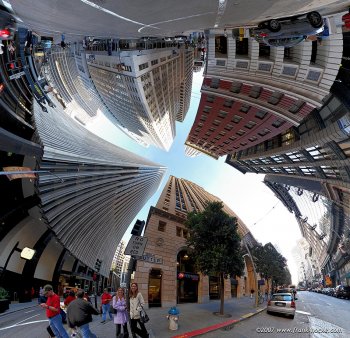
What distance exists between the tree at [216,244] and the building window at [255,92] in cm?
1744

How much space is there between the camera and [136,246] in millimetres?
8453

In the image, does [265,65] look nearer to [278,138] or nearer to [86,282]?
[278,138]

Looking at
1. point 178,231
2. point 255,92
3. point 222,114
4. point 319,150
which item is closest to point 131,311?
point 178,231

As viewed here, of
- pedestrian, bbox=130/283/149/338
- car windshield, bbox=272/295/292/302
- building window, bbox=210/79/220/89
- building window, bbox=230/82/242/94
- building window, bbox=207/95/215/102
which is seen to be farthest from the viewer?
building window, bbox=207/95/215/102

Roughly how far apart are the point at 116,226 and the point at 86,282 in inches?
645

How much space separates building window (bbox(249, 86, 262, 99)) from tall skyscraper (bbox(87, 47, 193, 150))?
43.0m

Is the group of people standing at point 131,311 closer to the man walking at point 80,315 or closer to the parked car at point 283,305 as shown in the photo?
the man walking at point 80,315

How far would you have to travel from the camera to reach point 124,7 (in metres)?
5.25

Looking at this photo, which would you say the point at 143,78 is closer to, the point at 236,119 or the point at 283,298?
the point at 236,119

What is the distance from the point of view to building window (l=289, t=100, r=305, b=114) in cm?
2670

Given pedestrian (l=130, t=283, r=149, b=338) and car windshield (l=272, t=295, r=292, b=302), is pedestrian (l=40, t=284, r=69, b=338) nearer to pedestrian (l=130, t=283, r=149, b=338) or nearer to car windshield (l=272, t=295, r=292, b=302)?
pedestrian (l=130, t=283, r=149, b=338)

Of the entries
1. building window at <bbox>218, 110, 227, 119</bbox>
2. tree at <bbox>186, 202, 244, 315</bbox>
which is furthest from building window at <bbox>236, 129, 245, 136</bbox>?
tree at <bbox>186, 202, 244, 315</bbox>

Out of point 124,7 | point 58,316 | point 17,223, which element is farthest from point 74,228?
point 124,7

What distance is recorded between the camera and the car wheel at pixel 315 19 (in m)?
8.42
